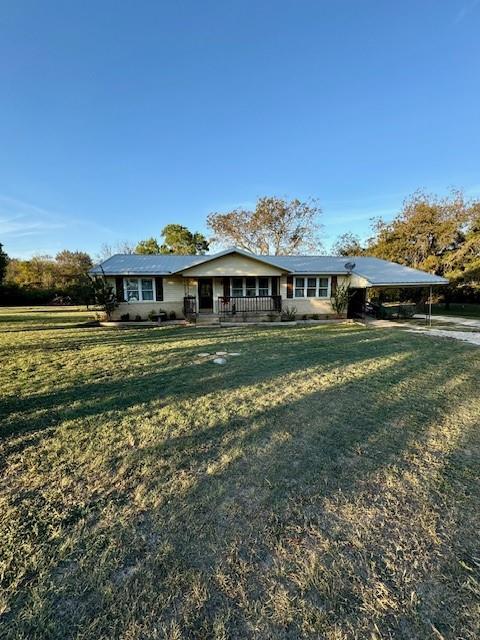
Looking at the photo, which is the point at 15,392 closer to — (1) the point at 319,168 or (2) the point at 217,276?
(2) the point at 217,276

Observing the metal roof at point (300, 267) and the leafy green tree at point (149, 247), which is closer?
the metal roof at point (300, 267)

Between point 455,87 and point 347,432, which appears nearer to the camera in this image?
point 347,432

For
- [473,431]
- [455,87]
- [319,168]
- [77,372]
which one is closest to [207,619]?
[473,431]

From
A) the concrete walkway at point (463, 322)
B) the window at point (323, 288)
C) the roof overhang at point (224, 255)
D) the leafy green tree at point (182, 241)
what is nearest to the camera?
the concrete walkway at point (463, 322)

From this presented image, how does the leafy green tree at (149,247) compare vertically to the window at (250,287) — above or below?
above

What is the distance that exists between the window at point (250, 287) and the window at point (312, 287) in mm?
1782

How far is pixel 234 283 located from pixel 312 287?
4697mm

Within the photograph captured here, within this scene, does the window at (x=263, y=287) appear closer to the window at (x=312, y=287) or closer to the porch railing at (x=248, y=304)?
the porch railing at (x=248, y=304)

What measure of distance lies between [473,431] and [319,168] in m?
25.9

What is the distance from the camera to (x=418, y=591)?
1782mm

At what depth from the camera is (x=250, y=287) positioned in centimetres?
1720

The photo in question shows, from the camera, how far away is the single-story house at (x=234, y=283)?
15.9 m

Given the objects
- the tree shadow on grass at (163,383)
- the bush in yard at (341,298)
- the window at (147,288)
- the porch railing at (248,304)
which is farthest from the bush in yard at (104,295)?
the bush in yard at (341,298)

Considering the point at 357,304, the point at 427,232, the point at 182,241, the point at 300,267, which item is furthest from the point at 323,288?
the point at 182,241
